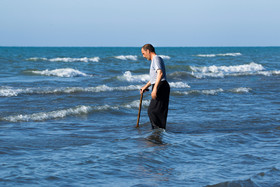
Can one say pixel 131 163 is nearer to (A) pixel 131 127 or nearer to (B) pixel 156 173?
(B) pixel 156 173

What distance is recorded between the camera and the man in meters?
6.46

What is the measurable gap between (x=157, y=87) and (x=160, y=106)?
0.45 meters

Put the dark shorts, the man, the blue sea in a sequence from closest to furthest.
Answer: the blue sea, the man, the dark shorts

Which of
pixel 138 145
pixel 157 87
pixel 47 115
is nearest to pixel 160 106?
pixel 157 87

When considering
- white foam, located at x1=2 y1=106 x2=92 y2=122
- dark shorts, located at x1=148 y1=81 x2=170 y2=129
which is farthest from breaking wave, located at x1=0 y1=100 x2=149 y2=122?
dark shorts, located at x1=148 y1=81 x2=170 y2=129

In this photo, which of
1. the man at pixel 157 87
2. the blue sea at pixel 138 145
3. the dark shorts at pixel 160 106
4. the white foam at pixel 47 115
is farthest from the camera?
the white foam at pixel 47 115

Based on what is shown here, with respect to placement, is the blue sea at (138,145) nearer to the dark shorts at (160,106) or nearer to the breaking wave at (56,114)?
the breaking wave at (56,114)

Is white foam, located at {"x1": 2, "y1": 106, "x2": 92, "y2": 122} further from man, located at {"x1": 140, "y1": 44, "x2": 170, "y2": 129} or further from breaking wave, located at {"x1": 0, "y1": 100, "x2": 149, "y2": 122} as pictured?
man, located at {"x1": 140, "y1": 44, "x2": 170, "y2": 129}

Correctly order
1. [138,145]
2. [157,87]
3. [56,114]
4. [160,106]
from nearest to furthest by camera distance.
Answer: [138,145] → [157,87] → [160,106] → [56,114]

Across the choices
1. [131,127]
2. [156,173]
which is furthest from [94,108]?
[156,173]

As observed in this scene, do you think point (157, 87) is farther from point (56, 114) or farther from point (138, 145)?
point (56, 114)

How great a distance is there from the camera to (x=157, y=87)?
257 inches

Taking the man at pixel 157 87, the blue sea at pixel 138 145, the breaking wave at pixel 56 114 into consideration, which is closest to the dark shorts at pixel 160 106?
the man at pixel 157 87

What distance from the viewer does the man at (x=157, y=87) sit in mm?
6461
